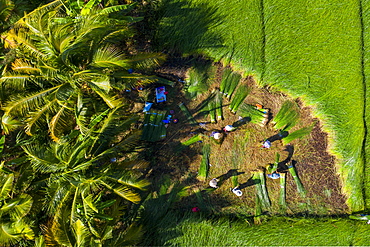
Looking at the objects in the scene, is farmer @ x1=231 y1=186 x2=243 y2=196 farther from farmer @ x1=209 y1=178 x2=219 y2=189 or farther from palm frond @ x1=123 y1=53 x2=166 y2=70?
palm frond @ x1=123 y1=53 x2=166 y2=70

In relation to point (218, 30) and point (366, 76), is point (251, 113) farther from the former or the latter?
point (366, 76)

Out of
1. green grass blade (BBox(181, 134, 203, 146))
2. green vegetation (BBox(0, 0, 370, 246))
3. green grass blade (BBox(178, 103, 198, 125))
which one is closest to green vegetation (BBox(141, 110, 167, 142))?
green vegetation (BBox(0, 0, 370, 246))

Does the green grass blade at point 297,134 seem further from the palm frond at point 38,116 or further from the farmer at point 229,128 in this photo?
the palm frond at point 38,116

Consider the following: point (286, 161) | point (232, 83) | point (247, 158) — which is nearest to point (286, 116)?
point (286, 161)

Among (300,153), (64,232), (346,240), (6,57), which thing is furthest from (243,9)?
(64,232)

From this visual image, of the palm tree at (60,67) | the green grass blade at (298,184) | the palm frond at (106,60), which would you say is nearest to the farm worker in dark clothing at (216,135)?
the green grass blade at (298,184)

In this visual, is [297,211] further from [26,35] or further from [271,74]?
[26,35]
